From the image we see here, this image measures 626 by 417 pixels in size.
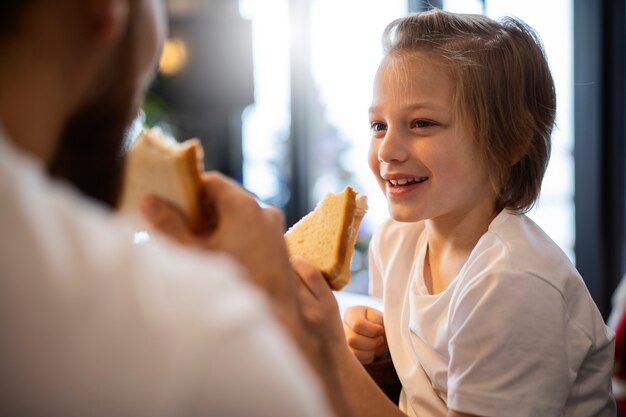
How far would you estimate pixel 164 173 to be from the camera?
0.96 m

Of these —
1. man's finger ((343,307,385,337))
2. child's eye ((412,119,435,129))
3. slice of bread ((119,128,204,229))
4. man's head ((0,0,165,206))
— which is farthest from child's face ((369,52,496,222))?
man's head ((0,0,165,206))

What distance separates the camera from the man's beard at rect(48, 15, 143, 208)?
66cm

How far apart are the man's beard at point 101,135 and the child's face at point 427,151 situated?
75 cm

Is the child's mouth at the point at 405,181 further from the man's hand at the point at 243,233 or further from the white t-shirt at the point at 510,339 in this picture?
the man's hand at the point at 243,233

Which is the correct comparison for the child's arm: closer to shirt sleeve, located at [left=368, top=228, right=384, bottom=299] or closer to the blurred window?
shirt sleeve, located at [left=368, top=228, right=384, bottom=299]

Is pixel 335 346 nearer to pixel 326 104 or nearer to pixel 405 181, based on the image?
pixel 405 181

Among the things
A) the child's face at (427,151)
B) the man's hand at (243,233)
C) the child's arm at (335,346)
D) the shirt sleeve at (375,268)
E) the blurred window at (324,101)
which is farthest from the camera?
the blurred window at (324,101)

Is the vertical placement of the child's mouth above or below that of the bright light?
below

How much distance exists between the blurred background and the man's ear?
11.3 feet

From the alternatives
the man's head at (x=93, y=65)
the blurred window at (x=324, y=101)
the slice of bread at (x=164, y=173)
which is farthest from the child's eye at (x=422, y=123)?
the blurred window at (x=324, y=101)

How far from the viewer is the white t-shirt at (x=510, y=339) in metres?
1.15

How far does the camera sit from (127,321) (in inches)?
19.0

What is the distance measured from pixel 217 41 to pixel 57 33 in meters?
5.04

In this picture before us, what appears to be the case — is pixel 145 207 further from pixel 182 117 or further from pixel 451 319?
pixel 182 117
